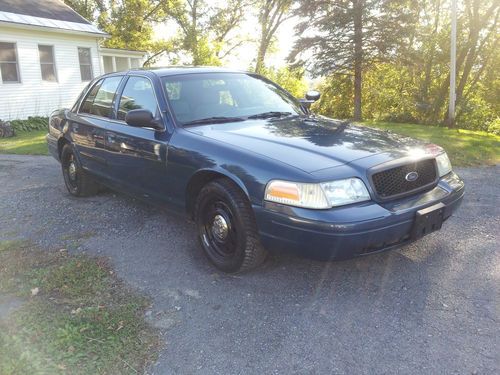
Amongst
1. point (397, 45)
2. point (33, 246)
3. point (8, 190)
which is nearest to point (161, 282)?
point (33, 246)

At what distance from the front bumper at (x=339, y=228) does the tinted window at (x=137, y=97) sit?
68.5 inches

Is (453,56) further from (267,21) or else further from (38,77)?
(267,21)

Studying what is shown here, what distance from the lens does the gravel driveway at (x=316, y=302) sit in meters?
2.46

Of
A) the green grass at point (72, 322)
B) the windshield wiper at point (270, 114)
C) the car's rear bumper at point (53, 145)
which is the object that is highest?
the windshield wiper at point (270, 114)

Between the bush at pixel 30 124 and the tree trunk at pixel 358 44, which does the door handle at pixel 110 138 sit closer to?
the bush at pixel 30 124

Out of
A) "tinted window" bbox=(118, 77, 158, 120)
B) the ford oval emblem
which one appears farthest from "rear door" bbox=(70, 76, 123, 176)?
the ford oval emblem

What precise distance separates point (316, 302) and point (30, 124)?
1452 cm

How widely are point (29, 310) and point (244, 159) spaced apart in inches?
72.1

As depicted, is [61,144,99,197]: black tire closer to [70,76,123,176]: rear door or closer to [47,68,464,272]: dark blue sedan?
[70,76,123,176]: rear door

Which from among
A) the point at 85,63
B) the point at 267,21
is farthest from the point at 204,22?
the point at 85,63

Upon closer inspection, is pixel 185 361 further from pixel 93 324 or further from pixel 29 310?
pixel 29 310

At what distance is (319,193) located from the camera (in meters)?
2.83

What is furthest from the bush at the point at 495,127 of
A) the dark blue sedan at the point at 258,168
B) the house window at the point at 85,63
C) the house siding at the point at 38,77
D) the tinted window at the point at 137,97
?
the house siding at the point at 38,77

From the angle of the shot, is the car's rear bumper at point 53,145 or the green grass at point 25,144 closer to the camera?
the car's rear bumper at point 53,145
